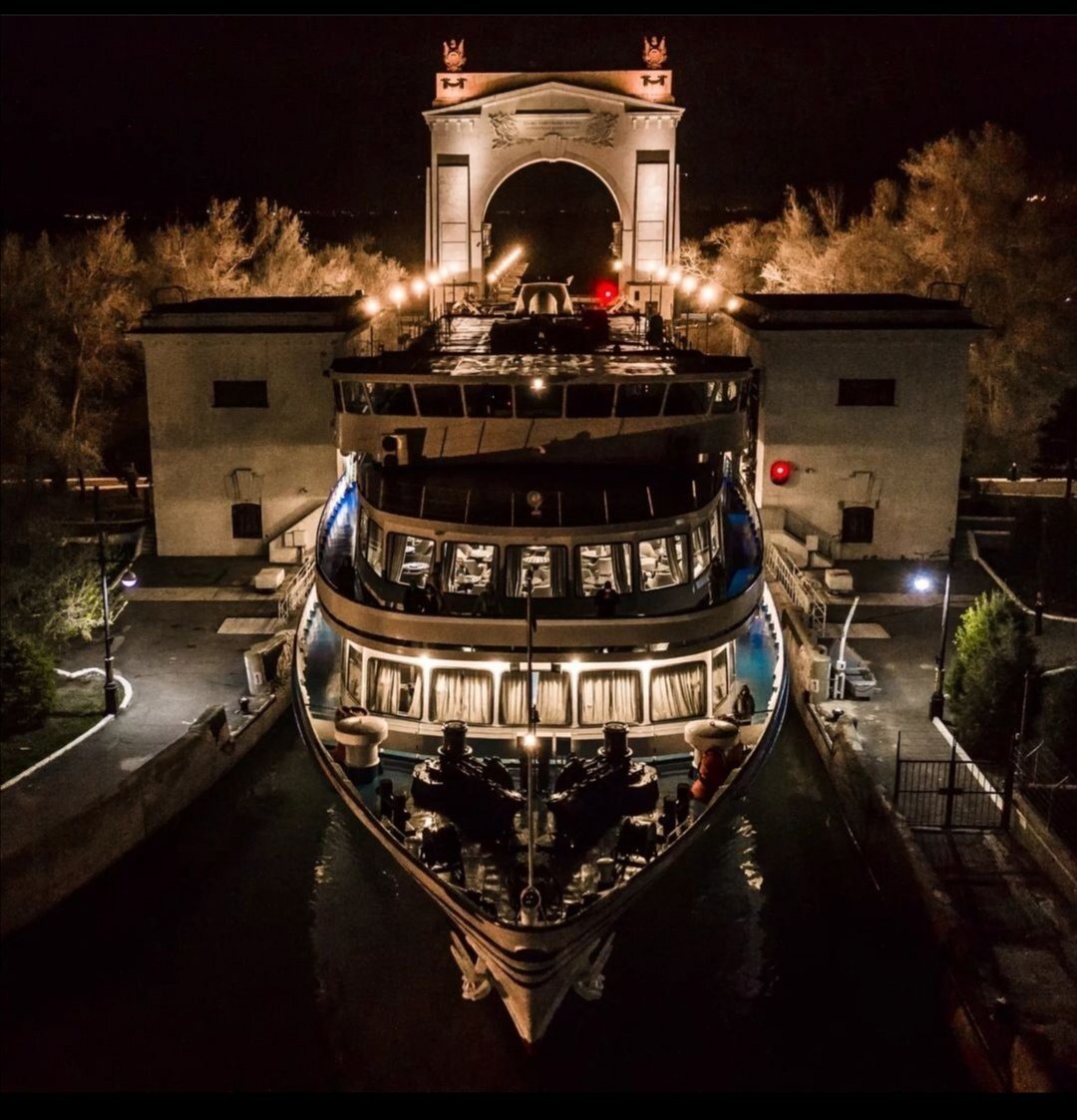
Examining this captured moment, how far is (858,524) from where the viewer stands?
116 ft

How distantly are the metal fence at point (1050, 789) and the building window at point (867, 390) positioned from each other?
53.8 feet

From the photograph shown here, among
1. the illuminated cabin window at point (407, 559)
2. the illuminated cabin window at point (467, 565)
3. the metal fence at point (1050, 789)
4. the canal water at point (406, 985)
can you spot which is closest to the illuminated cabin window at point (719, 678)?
the canal water at point (406, 985)

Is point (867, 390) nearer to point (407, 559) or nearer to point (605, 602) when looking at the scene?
point (605, 602)

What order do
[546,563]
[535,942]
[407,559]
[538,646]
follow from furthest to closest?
[407,559], [546,563], [538,646], [535,942]

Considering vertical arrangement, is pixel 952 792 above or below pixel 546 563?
below

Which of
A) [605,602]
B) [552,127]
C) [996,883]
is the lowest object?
[996,883]

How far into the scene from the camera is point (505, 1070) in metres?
15.1

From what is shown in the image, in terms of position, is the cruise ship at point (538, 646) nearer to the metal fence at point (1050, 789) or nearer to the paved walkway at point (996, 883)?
the paved walkway at point (996, 883)

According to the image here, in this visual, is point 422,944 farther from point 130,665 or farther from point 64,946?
point 130,665

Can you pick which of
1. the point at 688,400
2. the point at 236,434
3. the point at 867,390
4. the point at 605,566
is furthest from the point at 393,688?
the point at 867,390

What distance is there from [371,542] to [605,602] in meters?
5.11

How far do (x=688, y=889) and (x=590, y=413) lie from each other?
29.8 feet

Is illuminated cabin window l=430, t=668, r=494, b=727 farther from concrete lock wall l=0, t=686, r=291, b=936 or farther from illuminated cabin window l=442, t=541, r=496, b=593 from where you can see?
concrete lock wall l=0, t=686, r=291, b=936

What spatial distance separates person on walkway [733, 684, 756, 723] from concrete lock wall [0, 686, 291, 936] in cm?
941
